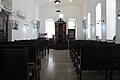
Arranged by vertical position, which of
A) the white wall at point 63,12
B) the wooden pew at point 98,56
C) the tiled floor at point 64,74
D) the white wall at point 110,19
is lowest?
the tiled floor at point 64,74

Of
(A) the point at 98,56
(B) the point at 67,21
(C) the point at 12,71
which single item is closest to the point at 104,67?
(A) the point at 98,56

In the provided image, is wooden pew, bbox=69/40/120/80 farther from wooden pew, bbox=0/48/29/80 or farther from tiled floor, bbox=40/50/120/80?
wooden pew, bbox=0/48/29/80

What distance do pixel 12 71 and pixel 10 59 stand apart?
19cm

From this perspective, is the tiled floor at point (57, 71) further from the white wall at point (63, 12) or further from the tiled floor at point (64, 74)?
Answer: the white wall at point (63, 12)

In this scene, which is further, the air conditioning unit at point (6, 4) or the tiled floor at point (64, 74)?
the air conditioning unit at point (6, 4)

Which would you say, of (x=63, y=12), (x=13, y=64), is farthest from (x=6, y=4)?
(x=63, y=12)

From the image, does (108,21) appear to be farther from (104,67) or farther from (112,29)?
(104,67)

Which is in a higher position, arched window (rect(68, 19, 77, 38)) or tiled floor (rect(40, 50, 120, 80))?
arched window (rect(68, 19, 77, 38))

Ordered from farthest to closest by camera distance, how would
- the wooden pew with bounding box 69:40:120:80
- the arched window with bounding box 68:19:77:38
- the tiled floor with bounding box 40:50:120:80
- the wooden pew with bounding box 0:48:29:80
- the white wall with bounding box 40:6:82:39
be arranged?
the arched window with bounding box 68:19:77:38 < the white wall with bounding box 40:6:82:39 < the tiled floor with bounding box 40:50:120:80 < the wooden pew with bounding box 69:40:120:80 < the wooden pew with bounding box 0:48:29:80

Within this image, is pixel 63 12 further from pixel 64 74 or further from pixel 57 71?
pixel 64 74

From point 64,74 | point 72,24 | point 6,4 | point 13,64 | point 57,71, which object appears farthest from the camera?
point 72,24

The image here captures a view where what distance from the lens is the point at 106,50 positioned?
4664mm

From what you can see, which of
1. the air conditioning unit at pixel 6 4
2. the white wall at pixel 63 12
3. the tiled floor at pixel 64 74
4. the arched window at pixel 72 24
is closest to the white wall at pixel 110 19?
the tiled floor at pixel 64 74

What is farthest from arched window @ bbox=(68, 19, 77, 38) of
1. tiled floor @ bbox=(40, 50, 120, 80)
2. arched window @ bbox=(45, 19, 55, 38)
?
tiled floor @ bbox=(40, 50, 120, 80)
